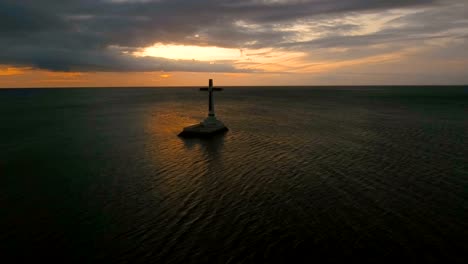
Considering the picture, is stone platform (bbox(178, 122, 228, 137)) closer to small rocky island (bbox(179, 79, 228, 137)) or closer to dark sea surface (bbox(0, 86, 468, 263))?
small rocky island (bbox(179, 79, 228, 137))

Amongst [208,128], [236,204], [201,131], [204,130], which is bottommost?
[236,204]

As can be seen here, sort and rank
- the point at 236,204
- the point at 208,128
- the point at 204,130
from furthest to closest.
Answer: the point at 208,128, the point at 204,130, the point at 236,204

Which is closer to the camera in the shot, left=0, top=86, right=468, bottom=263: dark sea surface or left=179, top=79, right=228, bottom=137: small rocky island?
left=0, top=86, right=468, bottom=263: dark sea surface

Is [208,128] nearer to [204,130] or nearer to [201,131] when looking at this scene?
[204,130]

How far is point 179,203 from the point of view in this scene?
53.6 ft

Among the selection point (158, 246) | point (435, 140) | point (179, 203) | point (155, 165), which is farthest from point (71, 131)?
point (435, 140)

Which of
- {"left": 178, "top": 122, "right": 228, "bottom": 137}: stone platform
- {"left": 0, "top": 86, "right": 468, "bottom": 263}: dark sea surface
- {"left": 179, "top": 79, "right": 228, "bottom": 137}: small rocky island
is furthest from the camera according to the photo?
{"left": 179, "top": 79, "right": 228, "bottom": 137}: small rocky island

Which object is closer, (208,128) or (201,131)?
(201,131)

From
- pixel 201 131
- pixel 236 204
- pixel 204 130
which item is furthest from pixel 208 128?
pixel 236 204

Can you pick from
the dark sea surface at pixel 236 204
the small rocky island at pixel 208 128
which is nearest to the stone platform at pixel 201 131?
the small rocky island at pixel 208 128

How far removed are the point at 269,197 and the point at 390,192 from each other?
745cm

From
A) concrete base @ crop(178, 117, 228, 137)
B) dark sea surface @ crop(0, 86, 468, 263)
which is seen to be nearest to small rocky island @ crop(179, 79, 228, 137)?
concrete base @ crop(178, 117, 228, 137)

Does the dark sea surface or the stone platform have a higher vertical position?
the stone platform

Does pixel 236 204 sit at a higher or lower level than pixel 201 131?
lower
